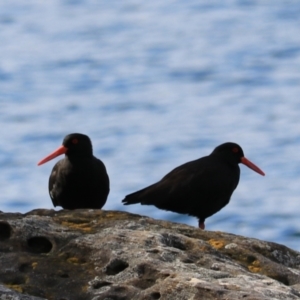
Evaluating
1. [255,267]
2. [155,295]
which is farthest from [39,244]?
[255,267]

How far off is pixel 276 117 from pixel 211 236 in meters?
27.6

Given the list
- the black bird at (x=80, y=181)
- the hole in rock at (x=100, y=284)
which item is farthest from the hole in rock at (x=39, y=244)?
the black bird at (x=80, y=181)

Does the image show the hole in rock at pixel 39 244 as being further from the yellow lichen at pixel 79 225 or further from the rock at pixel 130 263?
the yellow lichen at pixel 79 225

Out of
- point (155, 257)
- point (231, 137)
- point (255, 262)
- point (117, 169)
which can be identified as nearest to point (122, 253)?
point (155, 257)

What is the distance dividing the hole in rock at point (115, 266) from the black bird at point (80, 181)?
3823 millimetres

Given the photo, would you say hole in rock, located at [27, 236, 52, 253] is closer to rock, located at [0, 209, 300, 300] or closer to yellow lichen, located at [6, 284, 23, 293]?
rock, located at [0, 209, 300, 300]

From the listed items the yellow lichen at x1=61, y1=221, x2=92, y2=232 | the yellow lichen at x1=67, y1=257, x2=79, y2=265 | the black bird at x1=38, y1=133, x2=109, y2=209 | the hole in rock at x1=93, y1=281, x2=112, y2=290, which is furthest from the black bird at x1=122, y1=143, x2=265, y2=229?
the hole in rock at x1=93, y1=281, x2=112, y2=290

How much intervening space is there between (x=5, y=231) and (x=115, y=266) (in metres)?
0.62

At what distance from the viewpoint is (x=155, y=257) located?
5586 millimetres

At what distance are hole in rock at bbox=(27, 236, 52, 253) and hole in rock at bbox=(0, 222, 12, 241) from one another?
4.2 inches

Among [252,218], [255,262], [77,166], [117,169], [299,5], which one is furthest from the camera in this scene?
[299,5]

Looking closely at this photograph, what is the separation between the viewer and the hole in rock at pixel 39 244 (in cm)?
580

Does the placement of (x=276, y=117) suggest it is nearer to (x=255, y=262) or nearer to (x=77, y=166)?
(x=77, y=166)

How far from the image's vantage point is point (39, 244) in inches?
229
